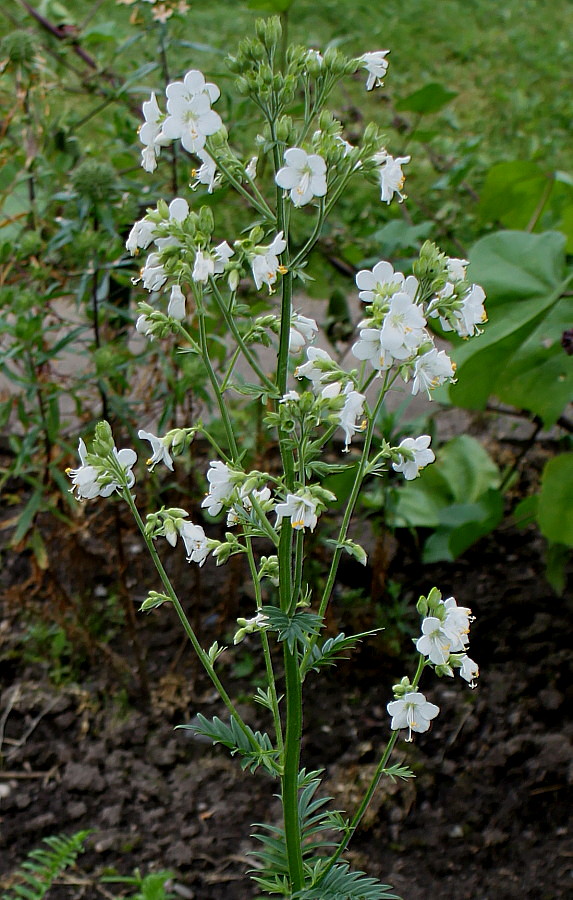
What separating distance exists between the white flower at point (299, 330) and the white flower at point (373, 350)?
18 centimetres

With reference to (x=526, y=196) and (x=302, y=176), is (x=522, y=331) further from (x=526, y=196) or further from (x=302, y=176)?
(x=302, y=176)

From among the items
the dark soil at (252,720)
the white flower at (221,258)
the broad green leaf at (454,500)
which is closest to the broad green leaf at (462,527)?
the broad green leaf at (454,500)

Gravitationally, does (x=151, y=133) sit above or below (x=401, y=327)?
above

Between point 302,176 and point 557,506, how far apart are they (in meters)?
1.32

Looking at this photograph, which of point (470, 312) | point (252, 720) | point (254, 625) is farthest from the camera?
point (252, 720)

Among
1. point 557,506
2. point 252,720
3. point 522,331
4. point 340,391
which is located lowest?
point 252,720

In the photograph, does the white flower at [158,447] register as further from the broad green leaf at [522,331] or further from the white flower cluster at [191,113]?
the broad green leaf at [522,331]

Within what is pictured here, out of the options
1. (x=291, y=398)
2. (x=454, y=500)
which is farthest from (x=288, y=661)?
(x=454, y=500)

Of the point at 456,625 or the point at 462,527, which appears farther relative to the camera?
the point at 462,527

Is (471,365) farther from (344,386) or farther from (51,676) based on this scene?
(51,676)

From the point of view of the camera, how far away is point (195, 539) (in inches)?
52.6

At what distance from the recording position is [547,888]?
196cm

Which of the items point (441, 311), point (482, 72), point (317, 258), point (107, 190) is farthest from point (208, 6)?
point (441, 311)

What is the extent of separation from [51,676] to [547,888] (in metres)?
1.27
